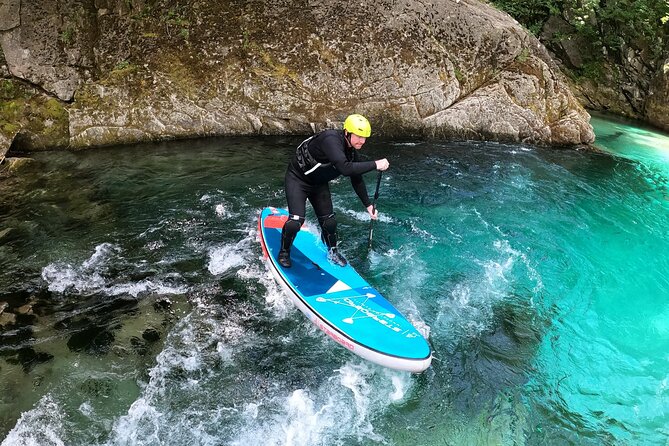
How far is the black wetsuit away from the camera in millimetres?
6715

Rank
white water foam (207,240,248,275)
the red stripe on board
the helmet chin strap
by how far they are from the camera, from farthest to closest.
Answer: the red stripe on board < white water foam (207,240,248,275) < the helmet chin strap

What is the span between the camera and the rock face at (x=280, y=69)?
1353 centimetres

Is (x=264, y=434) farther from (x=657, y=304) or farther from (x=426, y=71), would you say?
(x=426, y=71)

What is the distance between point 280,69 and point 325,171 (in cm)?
897

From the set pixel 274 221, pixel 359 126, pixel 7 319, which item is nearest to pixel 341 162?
pixel 359 126

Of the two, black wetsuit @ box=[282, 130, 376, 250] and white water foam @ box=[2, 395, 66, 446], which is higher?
black wetsuit @ box=[282, 130, 376, 250]

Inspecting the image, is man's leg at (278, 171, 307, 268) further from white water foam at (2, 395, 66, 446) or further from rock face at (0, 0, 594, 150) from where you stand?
rock face at (0, 0, 594, 150)

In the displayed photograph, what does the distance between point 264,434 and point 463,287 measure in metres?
4.44

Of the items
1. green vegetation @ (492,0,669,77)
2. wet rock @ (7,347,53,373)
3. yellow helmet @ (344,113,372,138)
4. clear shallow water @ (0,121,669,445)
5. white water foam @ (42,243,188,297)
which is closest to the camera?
clear shallow water @ (0,121,669,445)

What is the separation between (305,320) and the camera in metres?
7.11

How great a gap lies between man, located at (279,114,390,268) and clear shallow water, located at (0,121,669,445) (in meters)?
1.18

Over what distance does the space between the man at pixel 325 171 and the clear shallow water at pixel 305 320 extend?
46.5 inches

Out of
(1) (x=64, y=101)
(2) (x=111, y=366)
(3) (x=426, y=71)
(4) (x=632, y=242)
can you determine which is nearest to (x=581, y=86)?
(3) (x=426, y=71)

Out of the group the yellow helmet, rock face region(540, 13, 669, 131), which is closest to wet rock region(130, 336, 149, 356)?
the yellow helmet
